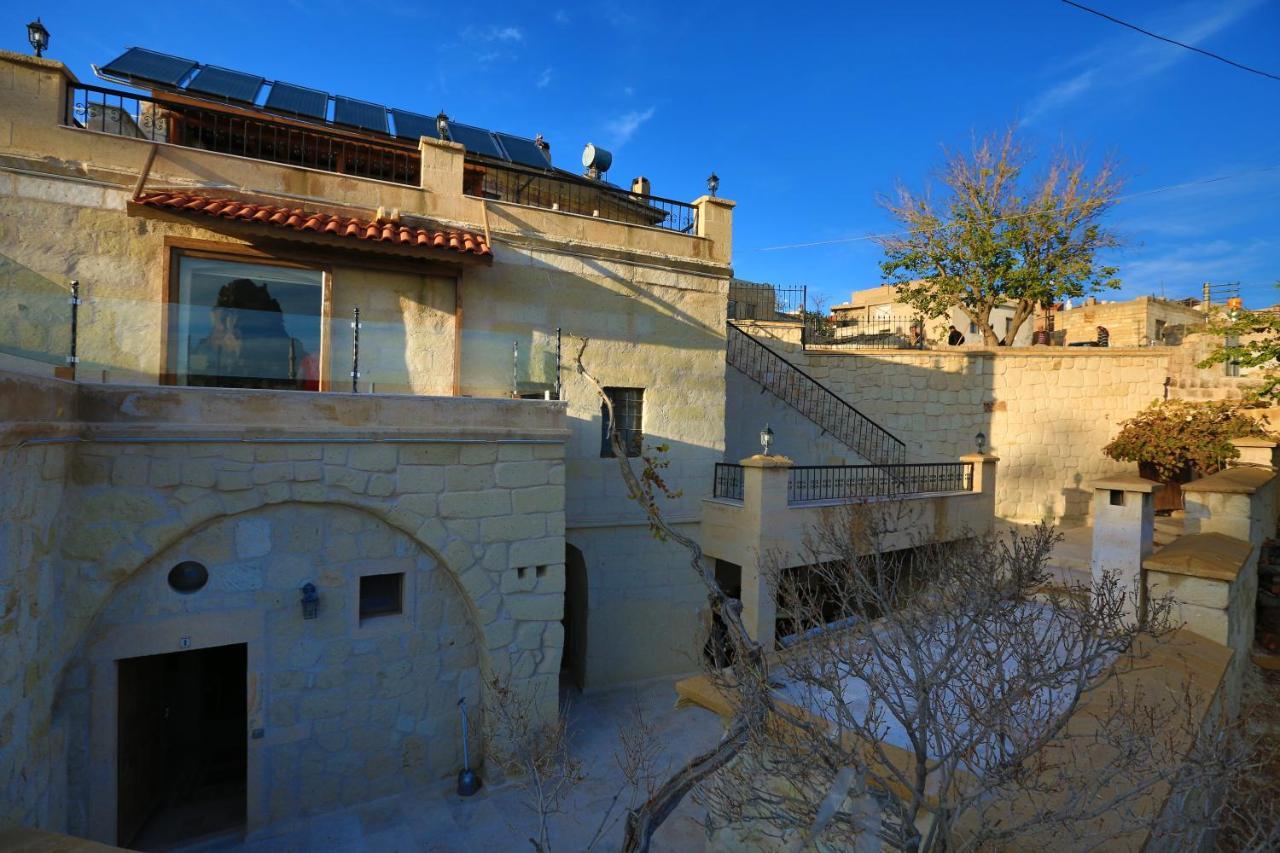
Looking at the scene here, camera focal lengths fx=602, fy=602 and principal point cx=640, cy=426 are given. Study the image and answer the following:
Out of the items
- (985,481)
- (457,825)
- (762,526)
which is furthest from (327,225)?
(985,481)

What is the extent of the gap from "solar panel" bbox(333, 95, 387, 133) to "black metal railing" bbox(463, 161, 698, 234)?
201cm

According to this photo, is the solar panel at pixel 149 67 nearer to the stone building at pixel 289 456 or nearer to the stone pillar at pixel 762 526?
the stone building at pixel 289 456

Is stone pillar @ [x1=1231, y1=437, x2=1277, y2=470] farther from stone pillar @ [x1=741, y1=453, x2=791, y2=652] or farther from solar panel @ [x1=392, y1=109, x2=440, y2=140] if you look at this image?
solar panel @ [x1=392, y1=109, x2=440, y2=140]

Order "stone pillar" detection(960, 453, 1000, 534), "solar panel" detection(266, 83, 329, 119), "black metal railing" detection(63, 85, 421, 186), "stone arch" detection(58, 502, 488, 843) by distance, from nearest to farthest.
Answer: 1. "stone arch" detection(58, 502, 488, 843)
2. "black metal railing" detection(63, 85, 421, 186)
3. "solar panel" detection(266, 83, 329, 119)
4. "stone pillar" detection(960, 453, 1000, 534)

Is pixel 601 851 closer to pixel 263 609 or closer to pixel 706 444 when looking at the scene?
pixel 263 609

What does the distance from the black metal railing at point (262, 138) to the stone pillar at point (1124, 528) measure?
31.9 feet

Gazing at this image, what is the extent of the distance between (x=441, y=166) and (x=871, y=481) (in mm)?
8708

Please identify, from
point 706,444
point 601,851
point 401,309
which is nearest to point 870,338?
point 706,444

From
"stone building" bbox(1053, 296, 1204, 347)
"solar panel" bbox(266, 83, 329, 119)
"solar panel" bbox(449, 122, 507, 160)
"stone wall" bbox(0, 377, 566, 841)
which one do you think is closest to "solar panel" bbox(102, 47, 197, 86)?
"solar panel" bbox(266, 83, 329, 119)

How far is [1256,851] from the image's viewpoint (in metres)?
2.21

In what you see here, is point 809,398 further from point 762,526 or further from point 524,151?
point 524,151

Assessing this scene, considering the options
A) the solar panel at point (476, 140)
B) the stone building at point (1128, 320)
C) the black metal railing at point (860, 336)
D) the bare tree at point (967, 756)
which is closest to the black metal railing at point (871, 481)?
the bare tree at point (967, 756)

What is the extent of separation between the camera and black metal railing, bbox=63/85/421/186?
8.23 meters

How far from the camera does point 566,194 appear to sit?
12.0 m
